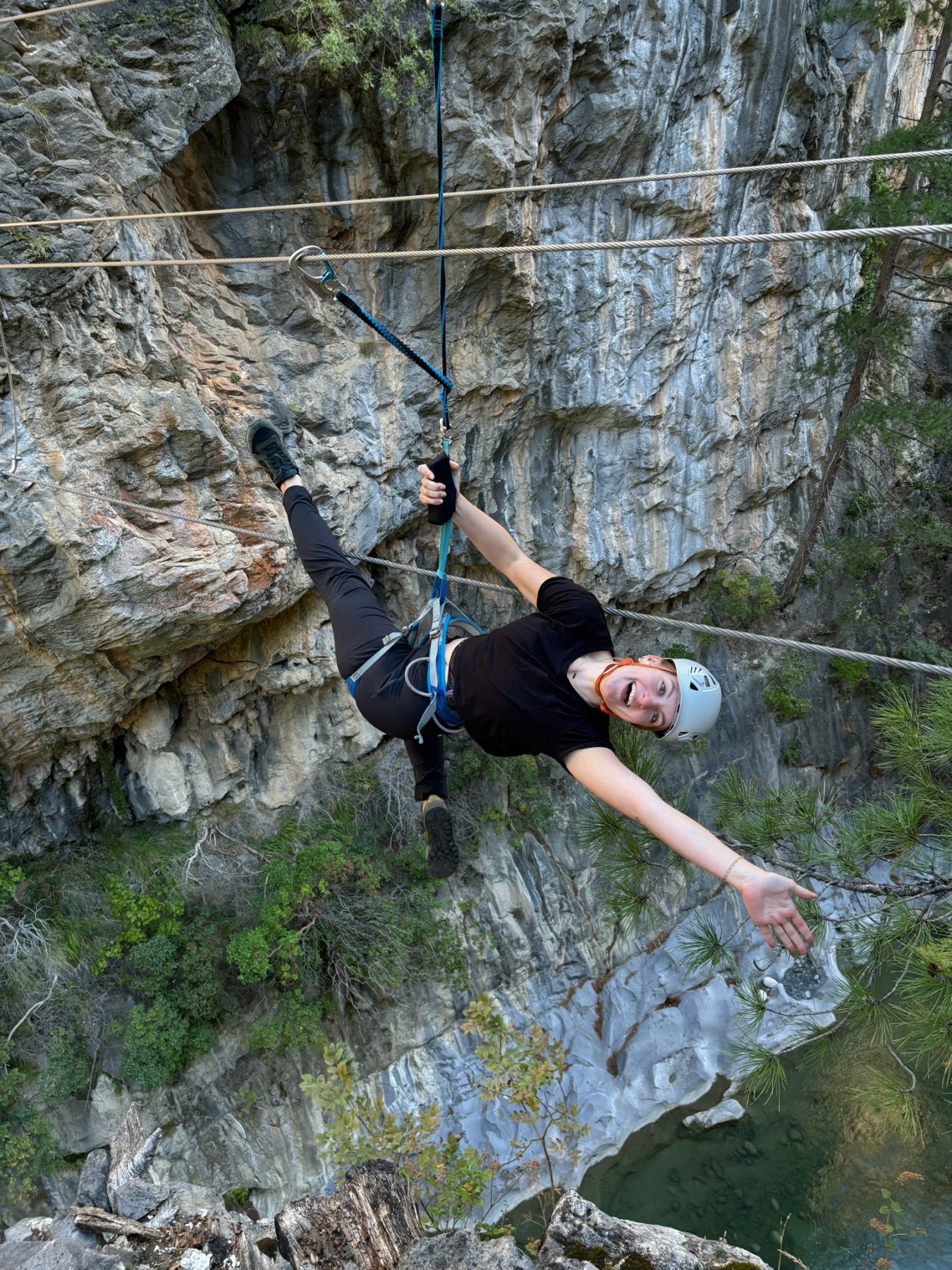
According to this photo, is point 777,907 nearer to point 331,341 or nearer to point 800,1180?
point 331,341

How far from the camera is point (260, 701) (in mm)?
5223

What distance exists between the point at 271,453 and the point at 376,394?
7.49ft

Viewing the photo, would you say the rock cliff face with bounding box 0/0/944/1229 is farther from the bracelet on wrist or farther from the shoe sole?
the bracelet on wrist

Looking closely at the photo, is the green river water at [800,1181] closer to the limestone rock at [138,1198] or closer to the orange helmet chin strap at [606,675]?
the limestone rock at [138,1198]

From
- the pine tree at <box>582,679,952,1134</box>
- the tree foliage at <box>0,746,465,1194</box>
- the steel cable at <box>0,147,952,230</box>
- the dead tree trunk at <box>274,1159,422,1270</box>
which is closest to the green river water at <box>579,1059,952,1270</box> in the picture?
the tree foliage at <box>0,746,465,1194</box>

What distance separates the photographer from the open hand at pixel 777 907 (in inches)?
54.1

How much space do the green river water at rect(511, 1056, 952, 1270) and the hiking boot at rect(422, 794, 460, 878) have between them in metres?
3.97

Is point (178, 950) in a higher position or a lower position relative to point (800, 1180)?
higher

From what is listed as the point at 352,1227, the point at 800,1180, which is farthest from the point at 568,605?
the point at 800,1180

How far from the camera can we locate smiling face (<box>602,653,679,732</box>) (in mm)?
1883

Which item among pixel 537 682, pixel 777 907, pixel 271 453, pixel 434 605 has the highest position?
pixel 271 453

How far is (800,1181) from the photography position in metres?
4.93

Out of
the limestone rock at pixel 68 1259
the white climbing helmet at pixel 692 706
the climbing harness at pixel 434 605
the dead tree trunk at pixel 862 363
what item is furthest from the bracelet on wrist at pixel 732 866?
the dead tree trunk at pixel 862 363

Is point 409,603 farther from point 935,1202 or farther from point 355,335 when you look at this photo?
point 935,1202
